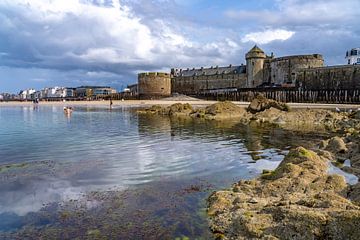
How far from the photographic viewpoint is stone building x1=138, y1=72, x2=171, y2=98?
81625mm

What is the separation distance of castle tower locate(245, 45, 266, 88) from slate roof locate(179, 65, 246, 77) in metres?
5.85

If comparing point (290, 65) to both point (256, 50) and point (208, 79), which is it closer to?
point (256, 50)

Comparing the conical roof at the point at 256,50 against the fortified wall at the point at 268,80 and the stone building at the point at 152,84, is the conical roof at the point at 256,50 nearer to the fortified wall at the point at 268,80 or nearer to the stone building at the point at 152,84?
the fortified wall at the point at 268,80

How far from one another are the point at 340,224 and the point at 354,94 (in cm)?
4955

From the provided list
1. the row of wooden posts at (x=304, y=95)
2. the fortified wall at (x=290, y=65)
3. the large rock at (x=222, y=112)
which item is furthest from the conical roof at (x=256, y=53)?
the large rock at (x=222, y=112)

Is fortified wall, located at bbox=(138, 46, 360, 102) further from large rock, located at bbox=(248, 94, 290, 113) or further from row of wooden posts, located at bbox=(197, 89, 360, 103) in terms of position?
large rock, located at bbox=(248, 94, 290, 113)

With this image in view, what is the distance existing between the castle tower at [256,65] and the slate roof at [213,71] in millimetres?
5850

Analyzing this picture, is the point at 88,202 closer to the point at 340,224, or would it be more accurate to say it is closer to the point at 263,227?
the point at 263,227

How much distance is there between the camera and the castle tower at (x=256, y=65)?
7131 centimetres

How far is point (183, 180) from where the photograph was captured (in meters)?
9.49

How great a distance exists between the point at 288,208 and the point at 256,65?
68828mm

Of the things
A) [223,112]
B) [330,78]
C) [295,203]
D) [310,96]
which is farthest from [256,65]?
[295,203]

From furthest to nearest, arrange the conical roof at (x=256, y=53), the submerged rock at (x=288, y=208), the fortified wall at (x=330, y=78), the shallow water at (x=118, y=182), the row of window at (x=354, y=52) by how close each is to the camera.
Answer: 1. the row of window at (x=354, y=52)
2. the conical roof at (x=256, y=53)
3. the fortified wall at (x=330, y=78)
4. the shallow water at (x=118, y=182)
5. the submerged rock at (x=288, y=208)

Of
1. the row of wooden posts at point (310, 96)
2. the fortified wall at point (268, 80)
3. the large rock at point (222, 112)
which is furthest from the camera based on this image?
the fortified wall at point (268, 80)
